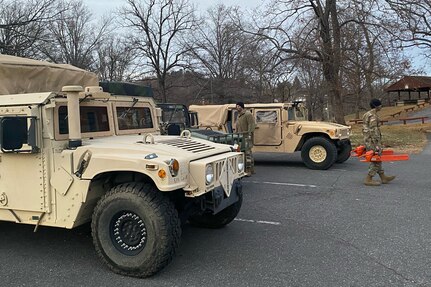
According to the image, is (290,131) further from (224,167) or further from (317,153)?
(224,167)

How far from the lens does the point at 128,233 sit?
4074 millimetres

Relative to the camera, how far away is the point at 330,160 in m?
11.0

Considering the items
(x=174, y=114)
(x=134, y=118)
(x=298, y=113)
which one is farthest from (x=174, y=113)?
(x=134, y=118)

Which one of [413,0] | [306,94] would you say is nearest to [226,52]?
[306,94]

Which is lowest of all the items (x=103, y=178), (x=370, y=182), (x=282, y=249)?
(x=282, y=249)

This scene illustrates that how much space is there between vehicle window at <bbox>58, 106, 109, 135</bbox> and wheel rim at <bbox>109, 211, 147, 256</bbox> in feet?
3.79

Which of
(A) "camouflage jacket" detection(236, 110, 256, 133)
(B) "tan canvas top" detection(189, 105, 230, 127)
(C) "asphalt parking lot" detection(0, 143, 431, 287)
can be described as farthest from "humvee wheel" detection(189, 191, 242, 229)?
(B) "tan canvas top" detection(189, 105, 230, 127)

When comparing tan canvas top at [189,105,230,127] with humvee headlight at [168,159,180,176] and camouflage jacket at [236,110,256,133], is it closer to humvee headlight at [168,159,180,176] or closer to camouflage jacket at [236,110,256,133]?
camouflage jacket at [236,110,256,133]

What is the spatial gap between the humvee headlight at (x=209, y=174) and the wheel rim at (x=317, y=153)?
7543 mm

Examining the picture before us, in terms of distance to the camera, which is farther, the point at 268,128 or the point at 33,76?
the point at 268,128

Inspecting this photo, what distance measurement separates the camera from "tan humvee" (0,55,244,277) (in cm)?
391

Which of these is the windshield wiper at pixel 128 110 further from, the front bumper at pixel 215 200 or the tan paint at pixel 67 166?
the front bumper at pixel 215 200

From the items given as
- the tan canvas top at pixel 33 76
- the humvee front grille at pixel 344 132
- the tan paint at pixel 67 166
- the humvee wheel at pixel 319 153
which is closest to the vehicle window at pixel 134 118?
the tan paint at pixel 67 166

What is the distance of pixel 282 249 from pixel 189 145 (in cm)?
162
